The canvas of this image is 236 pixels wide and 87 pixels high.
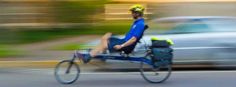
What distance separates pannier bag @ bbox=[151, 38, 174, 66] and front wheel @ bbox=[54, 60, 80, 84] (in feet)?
4.06

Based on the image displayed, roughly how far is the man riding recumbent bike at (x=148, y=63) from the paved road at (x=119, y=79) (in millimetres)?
128

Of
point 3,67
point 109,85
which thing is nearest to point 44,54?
point 3,67

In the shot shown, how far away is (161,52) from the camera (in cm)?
1095

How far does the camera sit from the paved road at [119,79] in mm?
11047

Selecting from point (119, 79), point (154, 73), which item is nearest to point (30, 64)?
point (119, 79)

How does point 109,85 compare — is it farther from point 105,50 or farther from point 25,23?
point 25,23

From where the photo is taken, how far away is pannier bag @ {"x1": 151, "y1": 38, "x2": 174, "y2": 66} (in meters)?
11.0

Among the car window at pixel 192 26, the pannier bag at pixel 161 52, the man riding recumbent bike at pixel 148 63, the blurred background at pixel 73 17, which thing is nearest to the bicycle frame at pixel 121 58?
the man riding recumbent bike at pixel 148 63

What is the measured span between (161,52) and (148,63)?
30cm

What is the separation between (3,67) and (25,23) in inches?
253

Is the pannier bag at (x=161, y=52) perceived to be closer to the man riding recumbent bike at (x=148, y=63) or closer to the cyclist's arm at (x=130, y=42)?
the man riding recumbent bike at (x=148, y=63)

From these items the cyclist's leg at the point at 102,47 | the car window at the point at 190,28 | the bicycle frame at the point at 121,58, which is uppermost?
the cyclist's leg at the point at 102,47

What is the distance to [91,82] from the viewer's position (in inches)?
449

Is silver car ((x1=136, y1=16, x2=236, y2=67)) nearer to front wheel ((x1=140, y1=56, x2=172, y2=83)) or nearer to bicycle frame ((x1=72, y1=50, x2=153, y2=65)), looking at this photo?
front wheel ((x1=140, y1=56, x2=172, y2=83))
